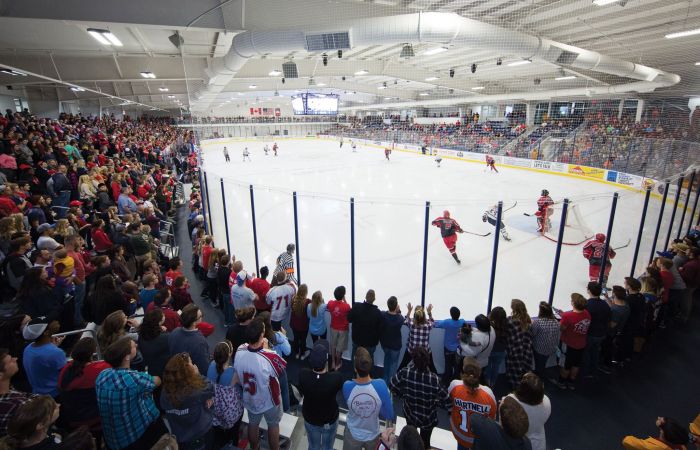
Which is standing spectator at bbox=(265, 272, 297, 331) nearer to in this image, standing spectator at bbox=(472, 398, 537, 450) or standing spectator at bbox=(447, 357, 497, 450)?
standing spectator at bbox=(447, 357, 497, 450)

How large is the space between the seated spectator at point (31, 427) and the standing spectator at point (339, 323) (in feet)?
8.63

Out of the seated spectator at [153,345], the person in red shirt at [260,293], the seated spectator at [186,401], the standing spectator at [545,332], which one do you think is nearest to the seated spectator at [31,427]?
the seated spectator at [186,401]

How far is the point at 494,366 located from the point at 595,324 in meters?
1.23

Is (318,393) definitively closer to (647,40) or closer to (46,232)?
(46,232)

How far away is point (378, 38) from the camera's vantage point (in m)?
7.69

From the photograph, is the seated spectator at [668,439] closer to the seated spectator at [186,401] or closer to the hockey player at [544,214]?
the seated spectator at [186,401]

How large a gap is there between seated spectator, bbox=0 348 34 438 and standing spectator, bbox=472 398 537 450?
2867 millimetres

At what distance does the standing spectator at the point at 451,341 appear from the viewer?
3852mm

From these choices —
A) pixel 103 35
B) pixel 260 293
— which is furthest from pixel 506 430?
pixel 103 35

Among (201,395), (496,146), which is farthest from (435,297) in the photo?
(496,146)

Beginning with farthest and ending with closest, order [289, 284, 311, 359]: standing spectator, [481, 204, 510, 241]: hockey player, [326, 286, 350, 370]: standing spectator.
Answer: [481, 204, 510, 241]: hockey player, [289, 284, 311, 359]: standing spectator, [326, 286, 350, 370]: standing spectator

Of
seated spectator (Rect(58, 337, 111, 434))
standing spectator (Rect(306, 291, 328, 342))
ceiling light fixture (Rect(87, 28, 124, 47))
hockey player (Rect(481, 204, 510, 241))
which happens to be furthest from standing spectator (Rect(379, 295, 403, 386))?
ceiling light fixture (Rect(87, 28, 124, 47))

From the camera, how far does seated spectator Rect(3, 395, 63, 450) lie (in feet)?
5.95

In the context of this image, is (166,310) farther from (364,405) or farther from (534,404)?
(534,404)
